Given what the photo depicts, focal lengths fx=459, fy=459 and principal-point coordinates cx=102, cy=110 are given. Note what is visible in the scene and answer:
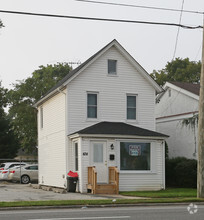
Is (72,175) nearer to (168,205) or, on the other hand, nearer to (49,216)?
(168,205)

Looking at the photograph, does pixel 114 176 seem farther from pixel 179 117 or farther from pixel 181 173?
pixel 179 117

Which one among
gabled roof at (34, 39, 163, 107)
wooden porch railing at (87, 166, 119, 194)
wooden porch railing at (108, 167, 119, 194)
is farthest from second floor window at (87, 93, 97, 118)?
wooden porch railing at (87, 166, 119, 194)

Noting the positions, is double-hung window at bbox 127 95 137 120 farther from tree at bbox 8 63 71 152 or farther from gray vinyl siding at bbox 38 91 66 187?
tree at bbox 8 63 71 152

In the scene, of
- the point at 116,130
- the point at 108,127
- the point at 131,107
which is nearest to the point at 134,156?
the point at 116,130

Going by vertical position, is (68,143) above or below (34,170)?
above

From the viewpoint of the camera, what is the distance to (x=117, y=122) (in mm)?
26203

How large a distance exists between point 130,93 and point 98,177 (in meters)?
5.68

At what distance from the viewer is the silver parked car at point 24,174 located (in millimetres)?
35594

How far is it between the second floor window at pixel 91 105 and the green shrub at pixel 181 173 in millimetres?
5955

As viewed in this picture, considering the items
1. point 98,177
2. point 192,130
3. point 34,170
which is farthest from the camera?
point 34,170

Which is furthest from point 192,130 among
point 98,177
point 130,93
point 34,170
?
point 34,170

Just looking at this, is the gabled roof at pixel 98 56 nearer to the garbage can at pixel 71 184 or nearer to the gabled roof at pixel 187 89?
the garbage can at pixel 71 184

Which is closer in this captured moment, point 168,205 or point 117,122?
point 168,205

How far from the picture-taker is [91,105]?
84.7 ft
